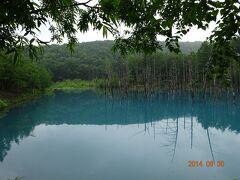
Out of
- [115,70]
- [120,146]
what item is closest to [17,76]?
[120,146]

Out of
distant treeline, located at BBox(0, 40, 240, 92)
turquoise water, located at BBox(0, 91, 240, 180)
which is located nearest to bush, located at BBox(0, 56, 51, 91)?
distant treeline, located at BBox(0, 40, 240, 92)

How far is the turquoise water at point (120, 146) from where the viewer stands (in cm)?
776

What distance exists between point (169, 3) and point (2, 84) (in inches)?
1265

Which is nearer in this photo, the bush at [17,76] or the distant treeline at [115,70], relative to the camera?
the bush at [17,76]

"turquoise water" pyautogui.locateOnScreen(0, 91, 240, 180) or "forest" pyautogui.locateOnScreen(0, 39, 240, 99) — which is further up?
"forest" pyautogui.locateOnScreen(0, 39, 240, 99)

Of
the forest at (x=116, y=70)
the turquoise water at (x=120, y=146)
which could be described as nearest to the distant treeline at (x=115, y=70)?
the forest at (x=116, y=70)

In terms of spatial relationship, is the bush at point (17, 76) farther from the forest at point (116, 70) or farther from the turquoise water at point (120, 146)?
the turquoise water at point (120, 146)

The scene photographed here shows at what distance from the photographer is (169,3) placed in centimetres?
129

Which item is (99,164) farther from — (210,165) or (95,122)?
(95,122)

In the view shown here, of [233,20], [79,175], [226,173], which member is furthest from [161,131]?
[233,20]

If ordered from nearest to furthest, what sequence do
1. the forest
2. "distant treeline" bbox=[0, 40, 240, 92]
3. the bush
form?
the bush, the forest, "distant treeline" bbox=[0, 40, 240, 92]

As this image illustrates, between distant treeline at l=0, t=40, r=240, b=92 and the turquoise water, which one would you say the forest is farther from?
the turquoise water

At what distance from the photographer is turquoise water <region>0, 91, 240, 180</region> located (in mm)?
7762

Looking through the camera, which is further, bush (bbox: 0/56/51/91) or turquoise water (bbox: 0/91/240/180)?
bush (bbox: 0/56/51/91)
